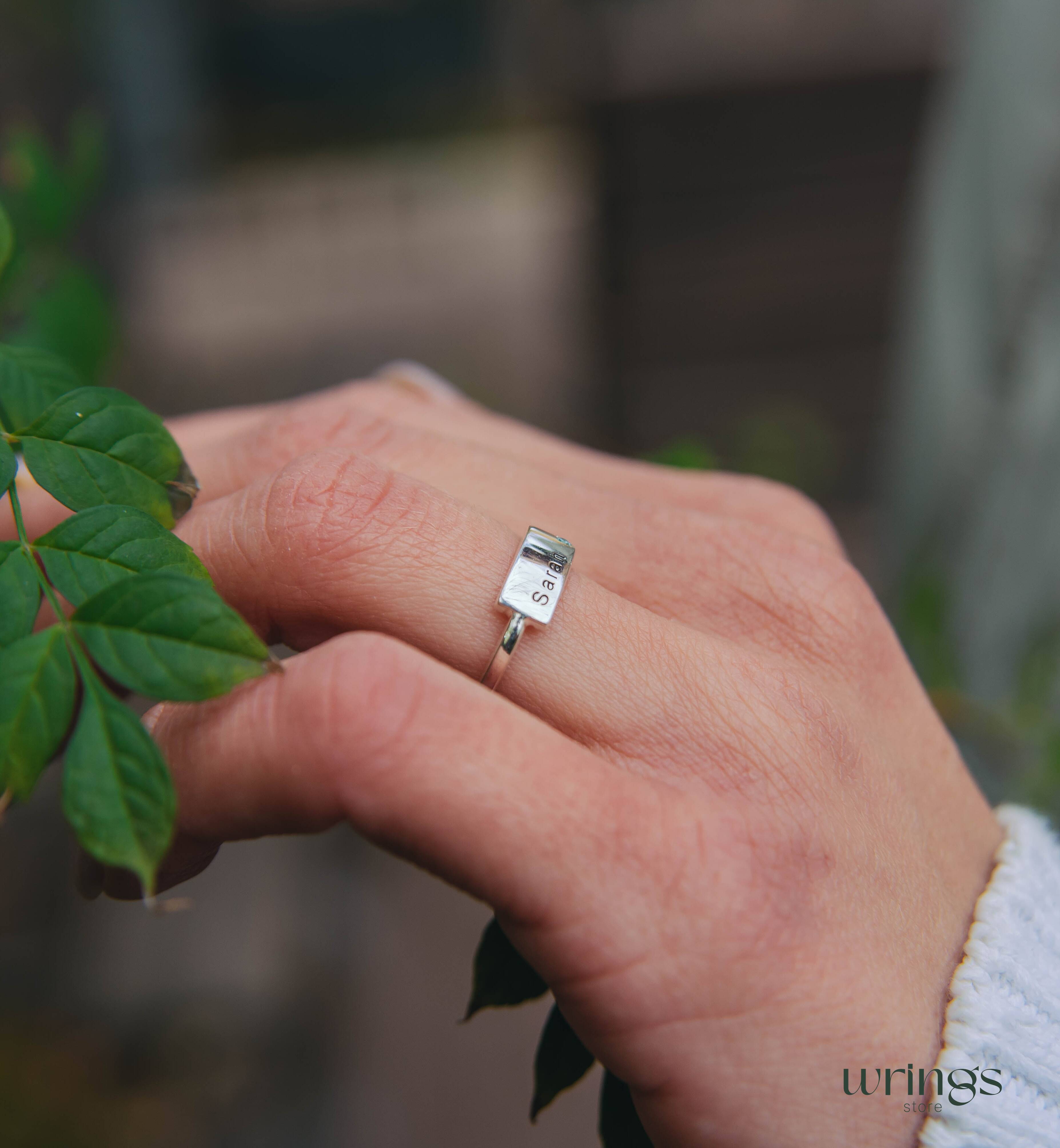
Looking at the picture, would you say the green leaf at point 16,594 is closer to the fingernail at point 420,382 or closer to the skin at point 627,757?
the skin at point 627,757

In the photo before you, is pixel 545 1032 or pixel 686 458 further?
pixel 686 458

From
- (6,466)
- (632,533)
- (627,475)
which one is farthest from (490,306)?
(6,466)

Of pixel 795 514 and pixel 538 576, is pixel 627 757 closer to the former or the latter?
pixel 538 576

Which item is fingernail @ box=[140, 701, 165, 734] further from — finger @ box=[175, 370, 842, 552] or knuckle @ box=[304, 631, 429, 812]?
finger @ box=[175, 370, 842, 552]

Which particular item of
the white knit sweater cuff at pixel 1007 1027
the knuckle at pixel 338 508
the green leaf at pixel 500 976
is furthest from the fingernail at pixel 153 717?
the white knit sweater cuff at pixel 1007 1027

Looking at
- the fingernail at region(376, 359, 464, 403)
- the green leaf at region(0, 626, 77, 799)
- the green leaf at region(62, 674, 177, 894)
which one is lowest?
the green leaf at region(62, 674, 177, 894)

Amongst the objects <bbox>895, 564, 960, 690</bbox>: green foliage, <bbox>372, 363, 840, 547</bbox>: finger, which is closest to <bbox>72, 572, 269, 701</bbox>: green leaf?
<bbox>372, 363, 840, 547</bbox>: finger

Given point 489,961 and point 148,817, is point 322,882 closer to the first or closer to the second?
point 489,961

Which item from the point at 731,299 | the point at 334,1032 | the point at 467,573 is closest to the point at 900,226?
the point at 731,299
